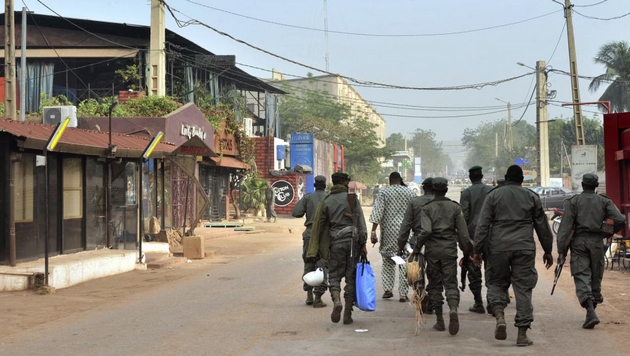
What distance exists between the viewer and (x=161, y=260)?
59.3ft

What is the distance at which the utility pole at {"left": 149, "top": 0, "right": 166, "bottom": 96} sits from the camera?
2898cm

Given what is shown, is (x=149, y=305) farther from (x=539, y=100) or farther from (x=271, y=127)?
(x=271, y=127)

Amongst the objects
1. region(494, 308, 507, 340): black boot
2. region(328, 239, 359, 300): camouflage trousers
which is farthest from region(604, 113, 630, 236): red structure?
region(494, 308, 507, 340): black boot

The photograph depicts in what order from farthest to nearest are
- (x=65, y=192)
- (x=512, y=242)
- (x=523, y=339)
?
(x=65, y=192) → (x=512, y=242) → (x=523, y=339)

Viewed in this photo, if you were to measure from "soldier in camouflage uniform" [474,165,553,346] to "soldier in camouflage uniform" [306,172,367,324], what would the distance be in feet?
5.59

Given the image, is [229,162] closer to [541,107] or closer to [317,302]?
[541,107]

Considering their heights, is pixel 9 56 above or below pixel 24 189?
above

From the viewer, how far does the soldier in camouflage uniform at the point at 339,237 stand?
30.9 ft

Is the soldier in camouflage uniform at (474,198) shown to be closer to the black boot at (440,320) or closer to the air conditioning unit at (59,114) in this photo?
the black boot at (440,320)

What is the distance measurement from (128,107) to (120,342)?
21.2 m

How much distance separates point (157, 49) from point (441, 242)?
2212 centimetres

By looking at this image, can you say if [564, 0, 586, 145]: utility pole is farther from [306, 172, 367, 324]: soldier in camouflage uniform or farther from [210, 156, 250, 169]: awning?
[306, 172, 367, 324]: soldier in camouflage uniform

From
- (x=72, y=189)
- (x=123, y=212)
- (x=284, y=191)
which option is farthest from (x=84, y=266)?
(x=284, y=191)

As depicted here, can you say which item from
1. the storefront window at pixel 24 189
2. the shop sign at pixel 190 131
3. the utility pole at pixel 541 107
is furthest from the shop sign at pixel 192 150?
the utility pole at pixel 541 107
